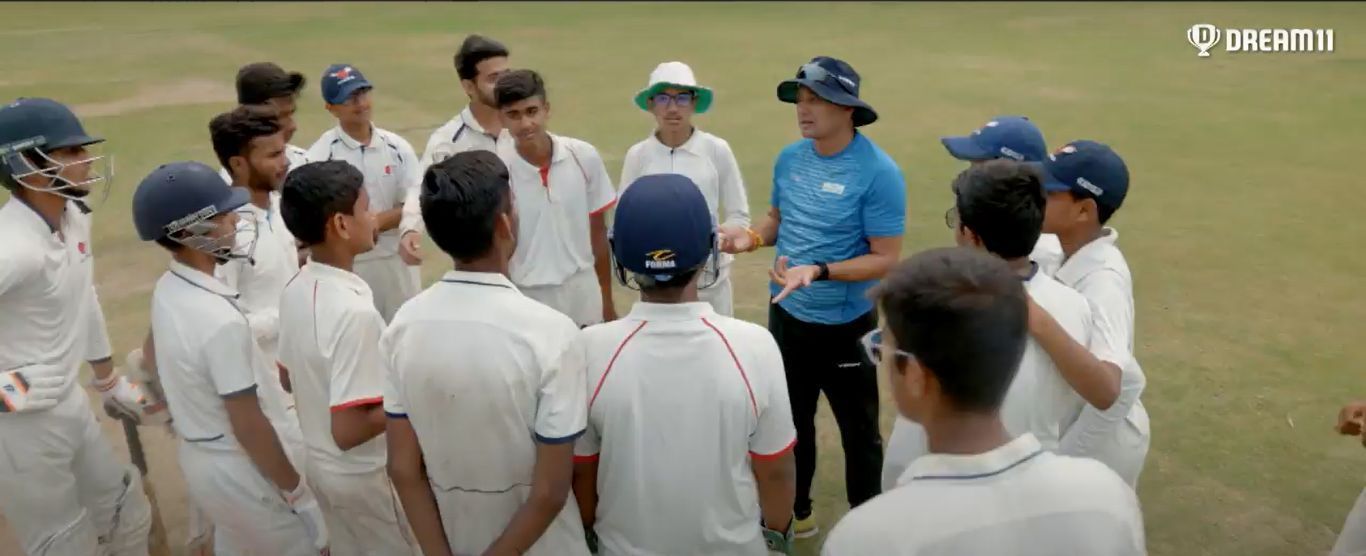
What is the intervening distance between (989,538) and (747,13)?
21172 millimetres

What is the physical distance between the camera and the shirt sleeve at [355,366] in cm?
286

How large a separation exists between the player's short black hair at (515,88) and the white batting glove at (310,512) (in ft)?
6.19

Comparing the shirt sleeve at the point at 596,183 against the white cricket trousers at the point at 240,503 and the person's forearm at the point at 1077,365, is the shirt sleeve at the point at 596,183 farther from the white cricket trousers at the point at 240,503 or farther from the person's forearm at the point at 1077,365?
the person's forearm at the point at 1077,365

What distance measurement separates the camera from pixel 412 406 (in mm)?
2568

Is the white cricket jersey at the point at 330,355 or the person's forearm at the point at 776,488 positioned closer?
the person's forearm at the point at 776,488

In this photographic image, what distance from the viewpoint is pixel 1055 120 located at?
452 inches

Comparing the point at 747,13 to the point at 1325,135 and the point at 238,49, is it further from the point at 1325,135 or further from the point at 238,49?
the point at 1325,135

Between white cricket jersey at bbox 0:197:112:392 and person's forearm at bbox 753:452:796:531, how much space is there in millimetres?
2492

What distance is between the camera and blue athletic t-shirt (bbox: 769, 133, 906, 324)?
13.1 feet

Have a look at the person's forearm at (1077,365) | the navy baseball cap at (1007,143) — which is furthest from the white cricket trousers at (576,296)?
the person's forearm at (1077,365)

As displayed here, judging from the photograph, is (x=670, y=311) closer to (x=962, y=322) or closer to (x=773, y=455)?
(x=773, y=455)

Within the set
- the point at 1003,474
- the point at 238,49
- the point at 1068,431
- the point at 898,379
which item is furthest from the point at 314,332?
the point at 238,49

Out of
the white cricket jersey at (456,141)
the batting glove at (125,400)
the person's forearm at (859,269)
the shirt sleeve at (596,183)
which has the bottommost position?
the batting glove at (125,400)

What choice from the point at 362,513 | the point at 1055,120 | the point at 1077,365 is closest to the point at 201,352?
the point at 362,513
